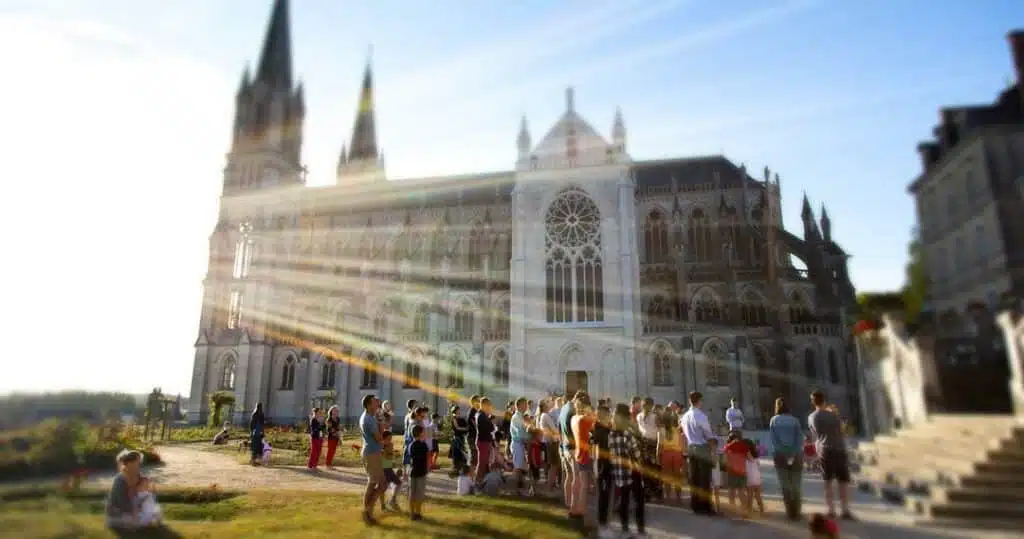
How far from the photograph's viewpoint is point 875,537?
24.9 feet

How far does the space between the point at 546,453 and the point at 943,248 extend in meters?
8.68

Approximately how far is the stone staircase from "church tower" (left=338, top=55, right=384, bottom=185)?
181 feet

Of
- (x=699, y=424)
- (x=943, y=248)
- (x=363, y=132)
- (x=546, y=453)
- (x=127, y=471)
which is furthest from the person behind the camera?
(x=363, y=132)

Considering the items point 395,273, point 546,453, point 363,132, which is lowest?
point 546,453

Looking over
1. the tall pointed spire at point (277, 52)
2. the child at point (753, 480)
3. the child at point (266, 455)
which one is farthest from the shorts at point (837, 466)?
the tall pointed spire at point (277, 52)

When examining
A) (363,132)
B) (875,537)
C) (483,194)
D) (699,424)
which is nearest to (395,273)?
(483,194)

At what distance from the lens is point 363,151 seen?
204 feet

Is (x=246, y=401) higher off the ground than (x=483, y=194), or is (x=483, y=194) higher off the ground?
(x=483, y=194)

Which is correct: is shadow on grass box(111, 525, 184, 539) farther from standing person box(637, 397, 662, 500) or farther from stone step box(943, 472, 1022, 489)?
stone step box(943, 472, 1022, 489)

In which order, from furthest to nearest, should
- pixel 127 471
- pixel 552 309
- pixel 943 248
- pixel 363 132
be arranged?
pixel 363 132, pixel 552 309, pixel 943 248, pixel 127 471

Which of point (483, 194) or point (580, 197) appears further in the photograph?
point (483, 194)

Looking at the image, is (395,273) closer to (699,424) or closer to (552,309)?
(552,309)

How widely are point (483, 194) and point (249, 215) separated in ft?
73.8

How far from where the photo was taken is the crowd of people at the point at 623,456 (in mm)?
8328
